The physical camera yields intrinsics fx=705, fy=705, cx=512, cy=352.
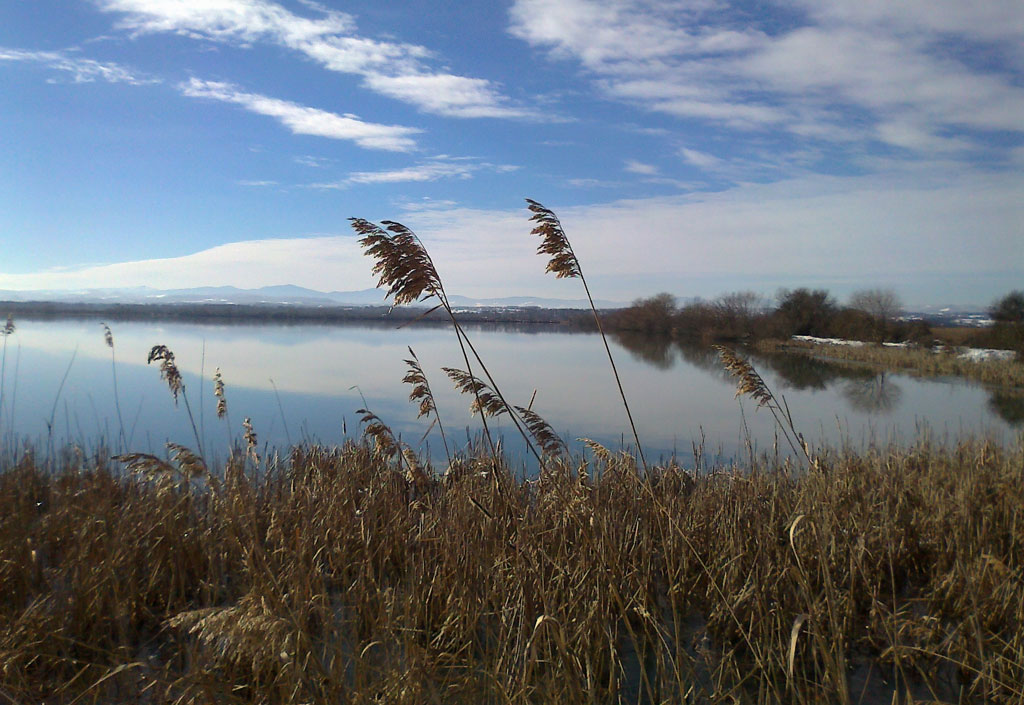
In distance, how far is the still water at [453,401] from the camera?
866 centimetres

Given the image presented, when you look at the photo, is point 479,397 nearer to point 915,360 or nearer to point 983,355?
point 983,355

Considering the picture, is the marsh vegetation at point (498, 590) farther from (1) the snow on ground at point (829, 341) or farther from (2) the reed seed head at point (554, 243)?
(1) the snow on ground at point (829, 341)

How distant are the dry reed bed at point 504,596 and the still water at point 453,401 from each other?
157cm

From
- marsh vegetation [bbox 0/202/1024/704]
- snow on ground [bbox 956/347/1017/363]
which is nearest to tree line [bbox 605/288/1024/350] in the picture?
snow on ground [bbox 956/347/1017/363]

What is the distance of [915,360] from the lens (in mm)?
21500

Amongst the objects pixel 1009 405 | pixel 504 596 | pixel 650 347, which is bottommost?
pixel 1009 405

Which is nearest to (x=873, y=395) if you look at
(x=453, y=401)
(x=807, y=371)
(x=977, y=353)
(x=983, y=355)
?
(x=807, y=371)

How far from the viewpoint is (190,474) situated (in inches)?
143

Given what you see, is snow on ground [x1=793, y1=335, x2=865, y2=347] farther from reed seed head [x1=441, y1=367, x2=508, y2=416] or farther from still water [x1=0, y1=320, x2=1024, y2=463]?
reed seed head [x1=441, y1=367, x2=508, y2=416]

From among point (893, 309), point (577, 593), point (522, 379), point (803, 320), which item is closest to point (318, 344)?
point (522, 379)

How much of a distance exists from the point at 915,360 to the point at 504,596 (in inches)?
883

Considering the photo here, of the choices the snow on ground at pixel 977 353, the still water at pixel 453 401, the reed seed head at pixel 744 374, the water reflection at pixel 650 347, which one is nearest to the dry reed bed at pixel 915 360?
the snow on ground at pixel 977 353

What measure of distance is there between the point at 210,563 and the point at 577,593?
1.62 meters

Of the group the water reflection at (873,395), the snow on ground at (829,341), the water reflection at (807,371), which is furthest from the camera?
the snow on ground at (829,341)
